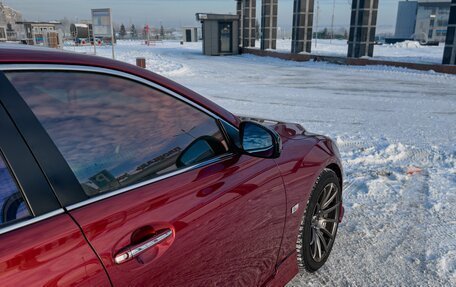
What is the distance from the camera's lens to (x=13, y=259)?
1105mm

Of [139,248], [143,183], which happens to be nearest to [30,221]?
[139,248]

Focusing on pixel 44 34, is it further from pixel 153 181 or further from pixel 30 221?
pixel 30 221

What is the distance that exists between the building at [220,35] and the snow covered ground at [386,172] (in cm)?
2235

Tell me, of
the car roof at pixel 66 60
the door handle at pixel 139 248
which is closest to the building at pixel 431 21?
the car roof at pixel 66 60

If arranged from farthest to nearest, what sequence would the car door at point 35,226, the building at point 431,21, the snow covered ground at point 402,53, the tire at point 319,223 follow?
the building at point 431,21
the snow covered ground at point 402,53
the tire at point 319,223
the car door at point 35,226

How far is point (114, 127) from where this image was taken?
69.0 inches

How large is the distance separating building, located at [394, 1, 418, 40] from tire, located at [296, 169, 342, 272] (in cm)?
8367

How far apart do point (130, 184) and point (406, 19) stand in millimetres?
88474

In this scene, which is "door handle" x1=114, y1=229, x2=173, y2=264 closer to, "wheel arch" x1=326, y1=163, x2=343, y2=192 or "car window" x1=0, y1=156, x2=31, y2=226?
"car window" x1=0, y1=156, x2=31, y2=226

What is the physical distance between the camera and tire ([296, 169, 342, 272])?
273cm

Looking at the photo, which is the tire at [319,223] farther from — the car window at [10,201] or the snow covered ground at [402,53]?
the snow covered ground at [402,53]

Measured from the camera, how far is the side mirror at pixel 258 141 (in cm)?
214

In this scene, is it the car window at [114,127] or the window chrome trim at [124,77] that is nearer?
the window chrome trim at [124,77]

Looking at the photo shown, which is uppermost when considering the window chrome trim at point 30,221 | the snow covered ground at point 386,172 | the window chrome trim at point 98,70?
the window chrome trim at point 98,70
